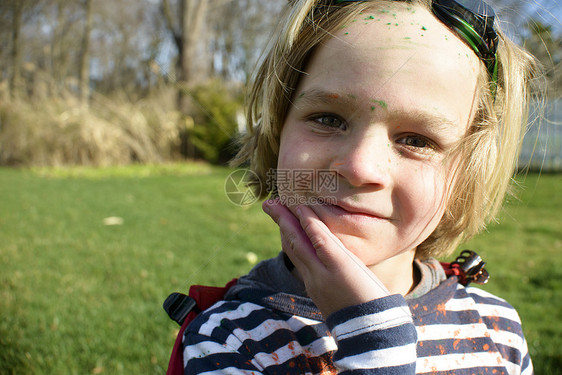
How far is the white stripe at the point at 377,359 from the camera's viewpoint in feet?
3.11

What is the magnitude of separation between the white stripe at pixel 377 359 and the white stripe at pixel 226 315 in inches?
13.6

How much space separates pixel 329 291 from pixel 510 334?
818mm

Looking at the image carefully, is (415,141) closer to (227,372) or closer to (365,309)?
(365,309)

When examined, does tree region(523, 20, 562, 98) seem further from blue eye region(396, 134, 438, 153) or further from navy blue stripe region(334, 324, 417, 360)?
navy blue stripe region(334, 324, 417, 360)

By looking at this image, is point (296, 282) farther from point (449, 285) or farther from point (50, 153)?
point (50, 153)

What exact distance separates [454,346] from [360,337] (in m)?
0.51

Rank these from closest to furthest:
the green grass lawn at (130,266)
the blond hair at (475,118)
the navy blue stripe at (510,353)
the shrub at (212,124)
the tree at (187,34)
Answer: the blond hair at (475,118) → the navy blue stripe at (510,353) → the green grass lawn at (130,266) → the shrub at (212,124) → the tree at (187,34)

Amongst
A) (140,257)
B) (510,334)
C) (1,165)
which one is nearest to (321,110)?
(510,334)

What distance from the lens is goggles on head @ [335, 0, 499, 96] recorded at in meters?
1.24

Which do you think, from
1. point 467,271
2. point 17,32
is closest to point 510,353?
point 467,271

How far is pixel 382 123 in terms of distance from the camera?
1100 millimetres

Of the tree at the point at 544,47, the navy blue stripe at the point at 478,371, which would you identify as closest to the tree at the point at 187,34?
the tree at the point at 544,47

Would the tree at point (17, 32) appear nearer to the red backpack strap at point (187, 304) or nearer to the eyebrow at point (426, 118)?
the red backpack strap at point (187, 304)

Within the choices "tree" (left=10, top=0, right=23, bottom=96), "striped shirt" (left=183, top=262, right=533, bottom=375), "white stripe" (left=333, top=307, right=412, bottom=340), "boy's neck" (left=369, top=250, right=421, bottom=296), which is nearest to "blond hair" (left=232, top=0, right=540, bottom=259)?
"boy's neck" (left=369, top=250, right=421, bottom=296)
